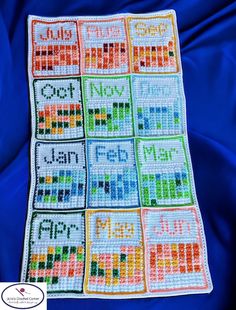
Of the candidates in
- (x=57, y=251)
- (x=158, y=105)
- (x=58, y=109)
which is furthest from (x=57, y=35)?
(x=57, y=251)

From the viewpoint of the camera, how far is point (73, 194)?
3.78 ft

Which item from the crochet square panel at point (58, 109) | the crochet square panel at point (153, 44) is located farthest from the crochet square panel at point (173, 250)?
the crochet square panel at point (153, 44)

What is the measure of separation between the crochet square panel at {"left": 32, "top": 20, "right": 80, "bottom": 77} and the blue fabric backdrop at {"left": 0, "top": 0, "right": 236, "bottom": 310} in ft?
0.11

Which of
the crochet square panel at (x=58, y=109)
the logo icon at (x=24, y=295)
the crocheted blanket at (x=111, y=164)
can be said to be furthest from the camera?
the crochet square panel at (x=58, y=109)

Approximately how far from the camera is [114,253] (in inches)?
42.6

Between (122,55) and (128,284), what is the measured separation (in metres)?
0.61

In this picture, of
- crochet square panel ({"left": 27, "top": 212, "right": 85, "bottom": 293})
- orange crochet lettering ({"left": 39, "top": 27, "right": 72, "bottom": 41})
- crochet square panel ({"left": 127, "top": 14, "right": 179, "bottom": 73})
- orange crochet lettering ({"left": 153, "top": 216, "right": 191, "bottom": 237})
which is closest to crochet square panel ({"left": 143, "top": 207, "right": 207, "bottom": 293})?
orange crochet lettering ({"left": 153, "top": 216, "right": 191, "bottom": 237})

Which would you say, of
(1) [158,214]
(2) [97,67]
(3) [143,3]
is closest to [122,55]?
(2) [97,67]

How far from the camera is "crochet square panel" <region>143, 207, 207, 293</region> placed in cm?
106

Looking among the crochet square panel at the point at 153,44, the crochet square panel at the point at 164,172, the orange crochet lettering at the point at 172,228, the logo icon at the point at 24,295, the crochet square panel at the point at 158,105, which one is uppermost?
the crochet square panel at the point at 153,44

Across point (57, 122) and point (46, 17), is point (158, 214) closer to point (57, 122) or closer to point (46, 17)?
point (57, 122)

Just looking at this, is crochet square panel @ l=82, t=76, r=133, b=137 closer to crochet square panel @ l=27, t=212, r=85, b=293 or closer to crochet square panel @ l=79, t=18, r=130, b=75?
crochet square panel @ l=79, t=18, r=130, b=75

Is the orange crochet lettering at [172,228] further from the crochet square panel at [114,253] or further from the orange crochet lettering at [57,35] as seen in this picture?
the orange crochet lettering at [57,35]

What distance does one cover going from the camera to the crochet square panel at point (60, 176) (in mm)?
1145
